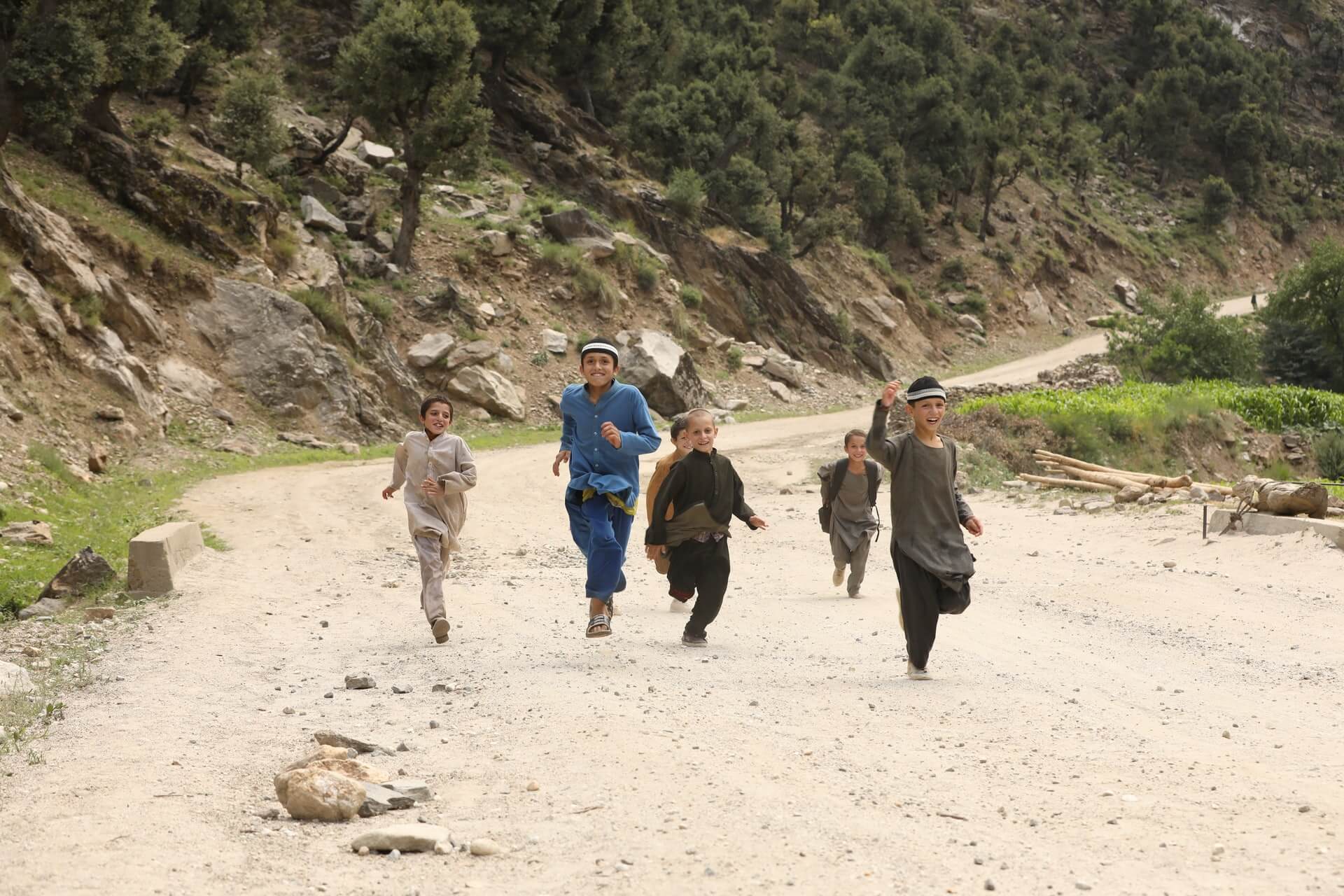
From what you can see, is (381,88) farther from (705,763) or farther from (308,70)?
(705,763)

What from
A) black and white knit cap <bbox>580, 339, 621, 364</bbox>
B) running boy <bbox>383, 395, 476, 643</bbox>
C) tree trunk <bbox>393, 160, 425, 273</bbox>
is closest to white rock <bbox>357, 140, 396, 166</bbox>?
tree trunk <bbox>393, 160, 425, 273</bbox>

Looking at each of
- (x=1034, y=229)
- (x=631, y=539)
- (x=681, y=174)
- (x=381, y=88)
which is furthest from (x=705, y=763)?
(x=1034, y=229)

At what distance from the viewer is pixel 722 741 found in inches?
230

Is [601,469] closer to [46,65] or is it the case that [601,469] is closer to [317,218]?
[46,65]

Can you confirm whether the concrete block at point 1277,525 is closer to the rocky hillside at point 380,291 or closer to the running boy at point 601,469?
the running boy at point 601,469

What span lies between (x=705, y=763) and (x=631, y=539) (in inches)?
406

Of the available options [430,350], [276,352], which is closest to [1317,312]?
[430,350]

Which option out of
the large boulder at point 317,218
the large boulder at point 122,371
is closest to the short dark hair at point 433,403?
the large boulder at point 122,371

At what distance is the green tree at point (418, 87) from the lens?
30.4 meters

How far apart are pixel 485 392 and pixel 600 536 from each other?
65.3ft

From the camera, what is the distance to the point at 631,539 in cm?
1573

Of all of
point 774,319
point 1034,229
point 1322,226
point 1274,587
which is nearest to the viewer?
A: point 1274,587

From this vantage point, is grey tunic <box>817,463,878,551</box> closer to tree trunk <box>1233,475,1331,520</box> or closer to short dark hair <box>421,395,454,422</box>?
short dark hair <box>421,395,454,422</box>

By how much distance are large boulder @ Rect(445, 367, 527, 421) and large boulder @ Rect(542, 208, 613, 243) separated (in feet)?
30.2
